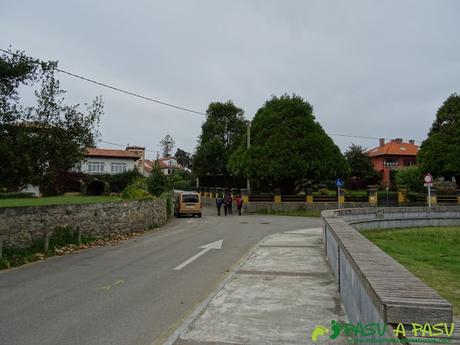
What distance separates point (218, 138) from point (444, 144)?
2798 cm

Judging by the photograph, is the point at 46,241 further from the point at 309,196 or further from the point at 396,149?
the point at 396,149

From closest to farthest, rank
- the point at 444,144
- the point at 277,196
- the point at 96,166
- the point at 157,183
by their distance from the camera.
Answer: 1. the point at 157,183
2. the point at 277,196
3. the point at 444,144
4. the point at 96,166

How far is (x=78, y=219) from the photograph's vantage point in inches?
550

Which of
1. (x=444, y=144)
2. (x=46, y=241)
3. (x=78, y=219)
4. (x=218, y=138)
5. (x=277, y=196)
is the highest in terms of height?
(x=218, y=138)

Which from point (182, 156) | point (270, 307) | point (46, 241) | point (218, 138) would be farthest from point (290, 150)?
point (182, 156)

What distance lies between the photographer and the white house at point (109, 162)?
211 feet

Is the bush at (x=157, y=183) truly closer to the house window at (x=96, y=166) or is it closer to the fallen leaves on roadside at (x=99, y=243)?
the fallen leaves on roadside at (x=99, y=243)

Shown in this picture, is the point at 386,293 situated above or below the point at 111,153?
below

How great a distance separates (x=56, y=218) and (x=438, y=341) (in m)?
12.3

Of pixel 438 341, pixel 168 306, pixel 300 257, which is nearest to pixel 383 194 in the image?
pixel 300 257

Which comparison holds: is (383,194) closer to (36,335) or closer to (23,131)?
(23,131)

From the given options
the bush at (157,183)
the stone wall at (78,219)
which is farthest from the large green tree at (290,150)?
the stone wall at (78,219)

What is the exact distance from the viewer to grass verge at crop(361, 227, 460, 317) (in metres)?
7.65

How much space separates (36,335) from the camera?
16.7 ft
